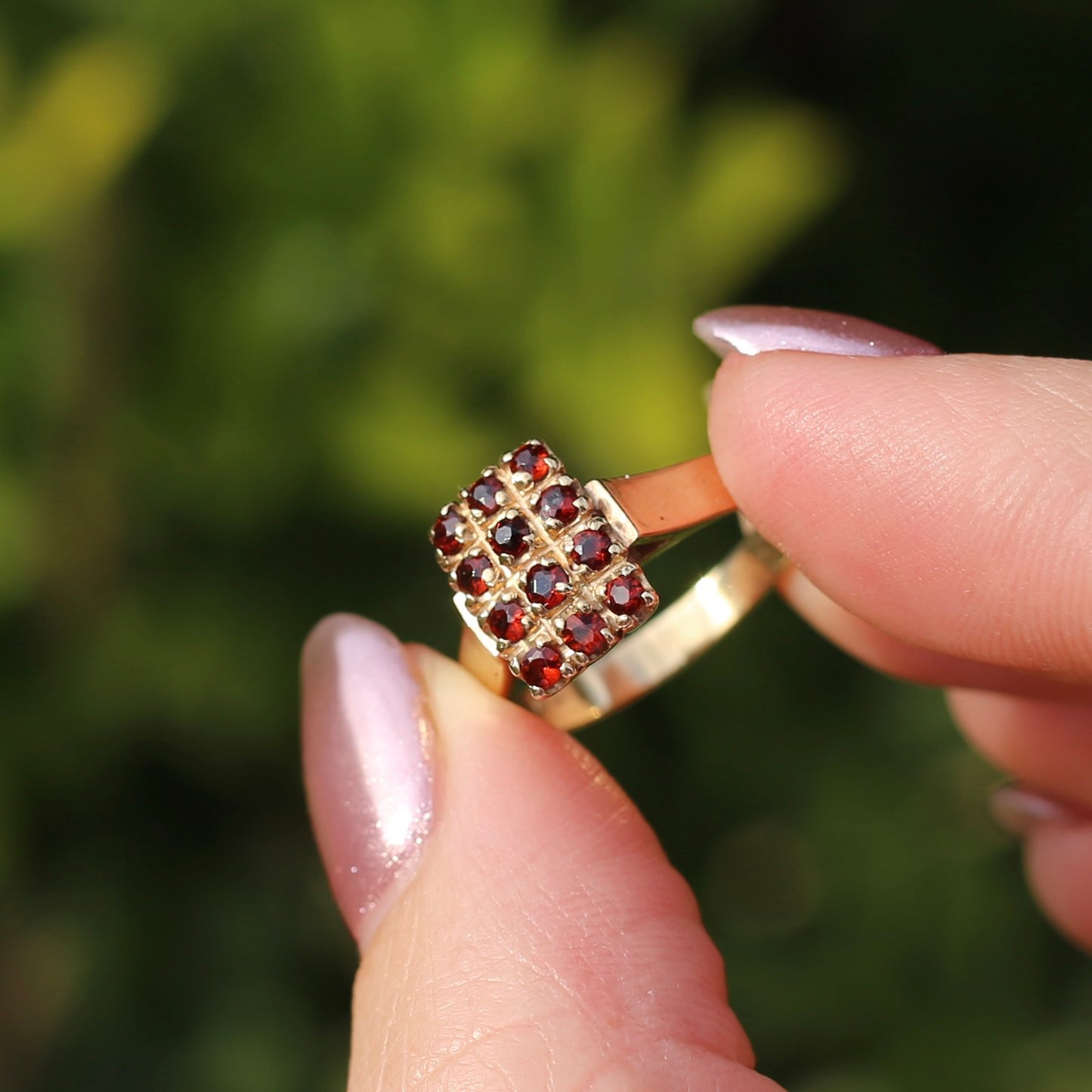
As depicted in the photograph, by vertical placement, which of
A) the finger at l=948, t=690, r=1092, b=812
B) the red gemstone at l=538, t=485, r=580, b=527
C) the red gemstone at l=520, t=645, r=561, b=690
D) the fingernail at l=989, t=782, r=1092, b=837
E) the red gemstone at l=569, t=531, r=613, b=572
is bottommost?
the fingernail at l=989, t=782, r=1092, b=837

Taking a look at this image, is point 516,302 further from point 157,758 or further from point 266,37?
point 157,758

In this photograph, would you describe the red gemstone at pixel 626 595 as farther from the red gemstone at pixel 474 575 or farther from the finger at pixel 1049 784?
the finger at pixel 1049 784

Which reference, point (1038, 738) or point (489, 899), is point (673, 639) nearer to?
point (1038, 738)

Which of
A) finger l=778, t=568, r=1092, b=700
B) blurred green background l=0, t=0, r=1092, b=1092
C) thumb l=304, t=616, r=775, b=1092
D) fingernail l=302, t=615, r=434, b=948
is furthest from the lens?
blurred green background l=0, t=0, r=1092, b=1092

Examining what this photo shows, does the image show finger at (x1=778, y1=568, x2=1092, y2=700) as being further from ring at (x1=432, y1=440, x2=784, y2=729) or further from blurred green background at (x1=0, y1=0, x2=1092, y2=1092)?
blurred green background at (x1=0, y1=0, x2=1092, y2=1092)

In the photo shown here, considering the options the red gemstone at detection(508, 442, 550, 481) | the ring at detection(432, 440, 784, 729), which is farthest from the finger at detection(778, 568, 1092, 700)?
the red gemstone at detection(508, 442, 550, 481)

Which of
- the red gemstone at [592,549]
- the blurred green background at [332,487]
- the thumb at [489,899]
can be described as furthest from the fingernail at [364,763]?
the blurred green background at [332,487]
